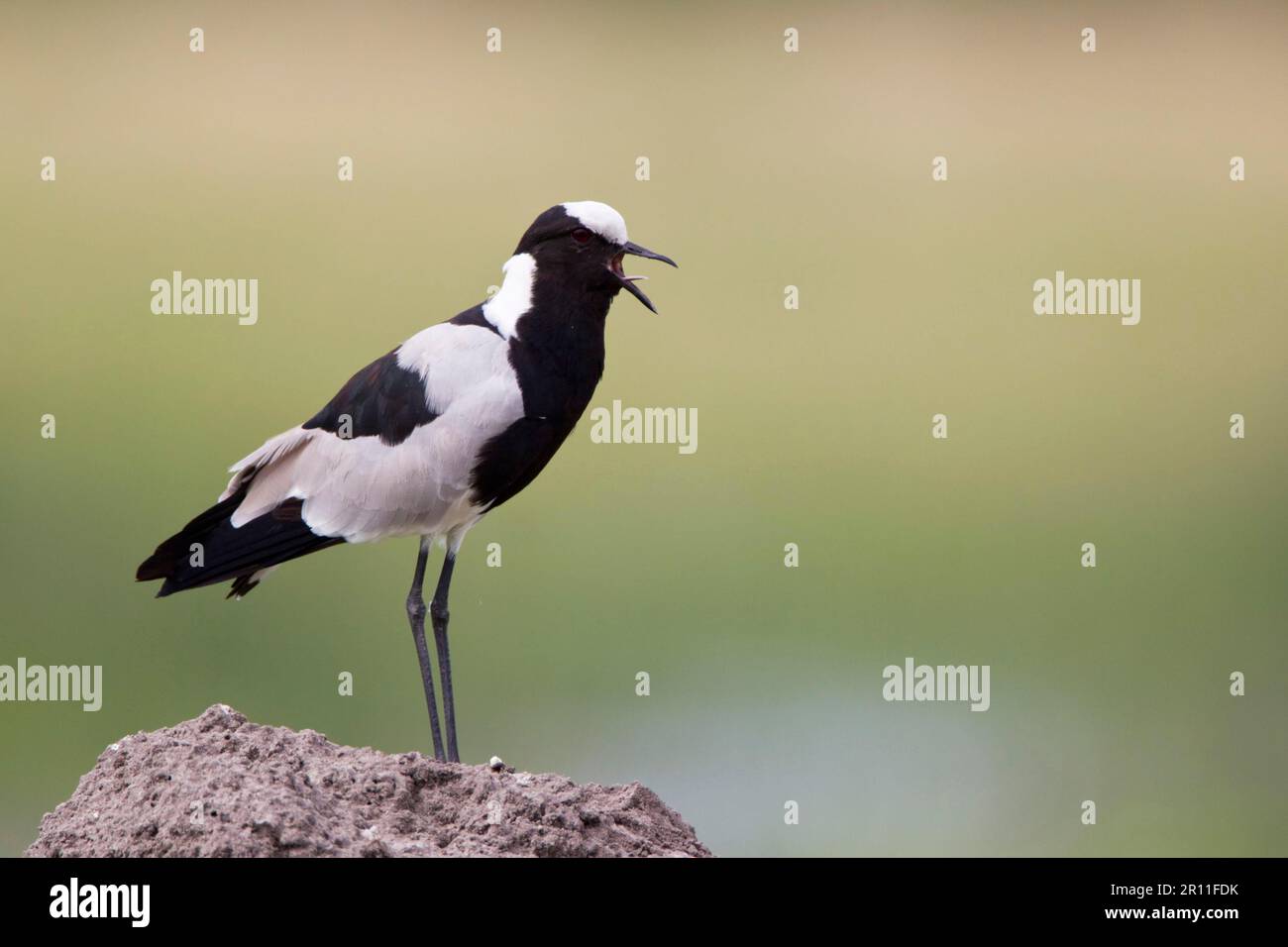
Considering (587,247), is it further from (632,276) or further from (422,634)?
(422,634)

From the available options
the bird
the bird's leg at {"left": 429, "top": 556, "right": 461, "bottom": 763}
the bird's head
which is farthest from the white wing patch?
the bird's head

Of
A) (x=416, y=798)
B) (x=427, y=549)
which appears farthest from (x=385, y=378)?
(x=416, y=798)

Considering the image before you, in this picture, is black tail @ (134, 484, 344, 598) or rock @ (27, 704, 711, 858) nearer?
rock @ (27, 704, 711, 858)

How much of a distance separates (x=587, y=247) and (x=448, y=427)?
0.93 m

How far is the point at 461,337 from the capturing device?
5.75 metres

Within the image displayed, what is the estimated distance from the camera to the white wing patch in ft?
→ 18.3

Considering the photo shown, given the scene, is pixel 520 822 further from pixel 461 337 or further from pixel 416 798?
pixel 461 337

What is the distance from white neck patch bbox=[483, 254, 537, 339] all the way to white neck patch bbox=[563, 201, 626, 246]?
0.29m

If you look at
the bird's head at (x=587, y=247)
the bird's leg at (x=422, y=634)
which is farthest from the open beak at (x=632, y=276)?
the bird's leg at (x=422, y=634)

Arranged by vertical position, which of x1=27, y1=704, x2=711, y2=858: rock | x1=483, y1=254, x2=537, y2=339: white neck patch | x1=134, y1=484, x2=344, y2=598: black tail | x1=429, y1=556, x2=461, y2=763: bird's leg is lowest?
x1=27, y1=704, x2=711, y2=858: rock

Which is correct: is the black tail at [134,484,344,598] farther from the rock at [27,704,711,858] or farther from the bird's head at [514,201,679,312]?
the bird's head at [514,201,679,312]

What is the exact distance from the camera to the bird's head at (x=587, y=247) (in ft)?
18.6

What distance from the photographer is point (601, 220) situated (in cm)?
564
